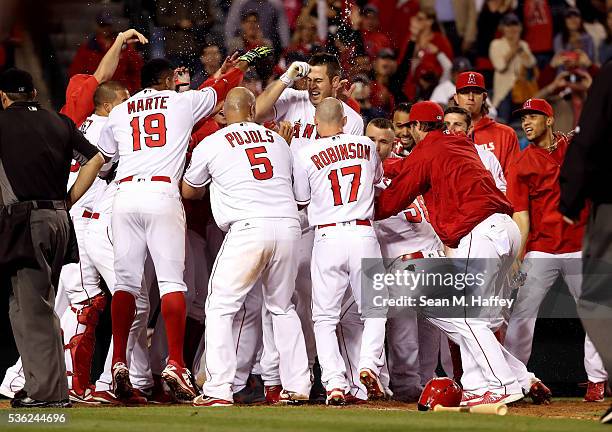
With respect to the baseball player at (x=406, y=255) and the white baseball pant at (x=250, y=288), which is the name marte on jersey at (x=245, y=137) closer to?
the white baseball pant at (x=250, y=288)

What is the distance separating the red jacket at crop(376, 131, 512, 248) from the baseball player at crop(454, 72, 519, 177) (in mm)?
1775

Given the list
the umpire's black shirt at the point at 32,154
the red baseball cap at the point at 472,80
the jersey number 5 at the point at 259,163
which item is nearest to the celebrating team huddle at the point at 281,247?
the jersey number 5 at the point at 259,163

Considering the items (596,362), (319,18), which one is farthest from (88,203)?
(319,18)

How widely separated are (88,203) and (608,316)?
4.51 meters

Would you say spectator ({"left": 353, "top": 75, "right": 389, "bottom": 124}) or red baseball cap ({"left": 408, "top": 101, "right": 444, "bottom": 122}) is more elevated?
red baseball cap ({"left": 408, "top": 101, "right": 444, "bottom": 122})

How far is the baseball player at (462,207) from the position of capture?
8.21m

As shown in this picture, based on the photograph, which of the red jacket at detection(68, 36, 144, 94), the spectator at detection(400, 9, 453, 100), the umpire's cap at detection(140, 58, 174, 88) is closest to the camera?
the umpire's cap at detection(140, 58, 174, 88)

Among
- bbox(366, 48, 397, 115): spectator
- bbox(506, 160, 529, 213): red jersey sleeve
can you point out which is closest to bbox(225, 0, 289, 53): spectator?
bbox(366, 48, 397, 115): spectator

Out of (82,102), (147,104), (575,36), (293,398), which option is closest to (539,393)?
(293,398)

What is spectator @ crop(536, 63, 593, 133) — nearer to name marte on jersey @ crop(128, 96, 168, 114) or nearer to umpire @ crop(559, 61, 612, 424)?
name marte on jersey @ crop(128, 96, 168, 114)

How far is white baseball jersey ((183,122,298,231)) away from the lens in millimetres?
8539

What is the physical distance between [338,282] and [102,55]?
199 inches

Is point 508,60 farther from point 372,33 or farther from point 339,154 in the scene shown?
point 339,154

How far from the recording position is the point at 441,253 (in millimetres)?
9188
